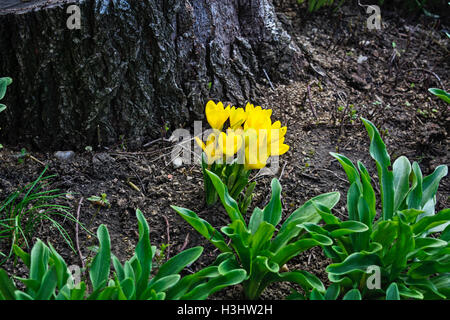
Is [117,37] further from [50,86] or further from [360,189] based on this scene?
[360,189]

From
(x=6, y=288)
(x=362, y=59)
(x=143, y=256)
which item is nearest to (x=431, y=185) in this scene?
(x=143, y=256)

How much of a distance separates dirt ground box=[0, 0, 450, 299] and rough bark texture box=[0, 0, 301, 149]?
0.13 m

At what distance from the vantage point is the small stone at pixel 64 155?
95.5 inches

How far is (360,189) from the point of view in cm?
190

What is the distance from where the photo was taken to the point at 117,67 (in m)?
2.32

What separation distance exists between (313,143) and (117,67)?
1.13 metres

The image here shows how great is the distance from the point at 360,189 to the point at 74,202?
1273 mm

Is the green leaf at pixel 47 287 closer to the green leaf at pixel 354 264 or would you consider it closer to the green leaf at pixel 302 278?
the green leaf at pixel 302 278

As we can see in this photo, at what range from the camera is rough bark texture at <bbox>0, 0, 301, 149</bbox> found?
222 cm

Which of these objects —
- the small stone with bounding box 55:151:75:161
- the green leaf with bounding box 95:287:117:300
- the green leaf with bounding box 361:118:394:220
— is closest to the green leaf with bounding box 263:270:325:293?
the green leaf with bounding box 361:118:394:220

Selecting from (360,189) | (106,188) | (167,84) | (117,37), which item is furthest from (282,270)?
(117,37)

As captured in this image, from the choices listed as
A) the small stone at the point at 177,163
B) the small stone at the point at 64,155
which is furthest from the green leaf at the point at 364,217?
the small stone at the point at 64,155

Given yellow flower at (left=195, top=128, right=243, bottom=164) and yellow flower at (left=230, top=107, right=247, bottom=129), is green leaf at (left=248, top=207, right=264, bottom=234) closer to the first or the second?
yellow flower at (left=195, top=128, right=243, bottom=164)

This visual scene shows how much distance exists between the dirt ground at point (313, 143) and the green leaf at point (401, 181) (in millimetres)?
335
